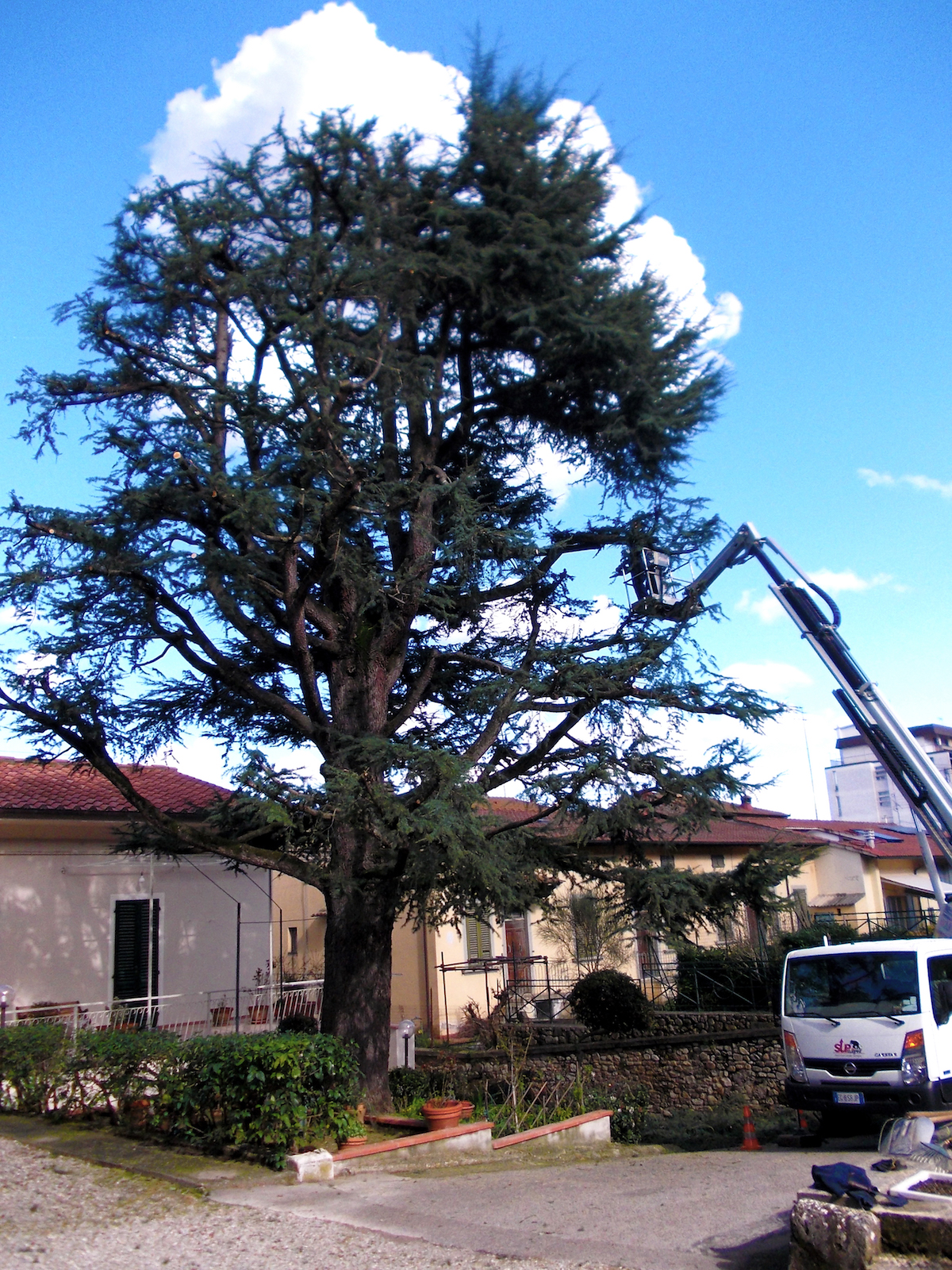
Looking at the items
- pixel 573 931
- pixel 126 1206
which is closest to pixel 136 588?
pixel 126 1206

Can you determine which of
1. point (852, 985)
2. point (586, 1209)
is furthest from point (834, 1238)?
point (852, 985)

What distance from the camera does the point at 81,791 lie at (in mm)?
17016

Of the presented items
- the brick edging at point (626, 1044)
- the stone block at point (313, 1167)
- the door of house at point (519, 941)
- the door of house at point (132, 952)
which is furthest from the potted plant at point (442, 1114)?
the door of house at point (519, 941)

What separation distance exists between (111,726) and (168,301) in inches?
199

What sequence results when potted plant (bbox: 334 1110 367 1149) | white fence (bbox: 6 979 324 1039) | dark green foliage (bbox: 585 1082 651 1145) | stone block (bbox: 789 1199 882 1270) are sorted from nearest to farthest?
1. stone block (bbox: 789 1199 882 1270)
2. potted plant (bbox: 334 1110 367 1149)
3. dark green foliage (bbox: 585 1082 651 1145)
4. white fence (bbox: 6 979 324 1039)

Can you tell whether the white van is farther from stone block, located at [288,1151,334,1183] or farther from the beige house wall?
the beige house wall

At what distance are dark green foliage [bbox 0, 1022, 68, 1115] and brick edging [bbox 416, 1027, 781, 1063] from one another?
7410 mm

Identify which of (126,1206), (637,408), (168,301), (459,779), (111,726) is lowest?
(126,1206)

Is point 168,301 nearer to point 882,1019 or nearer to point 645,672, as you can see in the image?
point 645,672

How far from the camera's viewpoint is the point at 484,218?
1207cm

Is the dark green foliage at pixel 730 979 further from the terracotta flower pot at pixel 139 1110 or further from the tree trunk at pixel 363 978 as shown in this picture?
the terracotta flower pot at pixel 139 1110

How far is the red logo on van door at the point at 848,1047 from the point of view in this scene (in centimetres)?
1041

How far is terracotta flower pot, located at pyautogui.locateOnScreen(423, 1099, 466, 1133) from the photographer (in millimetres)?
10141

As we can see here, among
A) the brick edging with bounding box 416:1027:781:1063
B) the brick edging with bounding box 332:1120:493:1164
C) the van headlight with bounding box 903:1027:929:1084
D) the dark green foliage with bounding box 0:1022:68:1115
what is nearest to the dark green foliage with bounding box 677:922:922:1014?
the brick edging with bounding box 416:1027:781:1063
